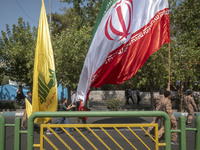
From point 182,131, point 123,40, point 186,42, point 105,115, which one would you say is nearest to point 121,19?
point 123,40

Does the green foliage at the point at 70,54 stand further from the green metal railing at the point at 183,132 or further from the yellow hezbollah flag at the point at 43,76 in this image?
the green metal railing at the point at 183,132

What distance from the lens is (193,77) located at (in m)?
15.4

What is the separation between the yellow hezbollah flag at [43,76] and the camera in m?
4.09

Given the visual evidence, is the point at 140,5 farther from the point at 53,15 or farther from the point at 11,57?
the point at 53,15

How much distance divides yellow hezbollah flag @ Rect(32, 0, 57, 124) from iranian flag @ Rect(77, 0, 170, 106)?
665 mm

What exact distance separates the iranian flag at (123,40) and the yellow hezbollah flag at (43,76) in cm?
67

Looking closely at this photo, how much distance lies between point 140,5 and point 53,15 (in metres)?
30.2

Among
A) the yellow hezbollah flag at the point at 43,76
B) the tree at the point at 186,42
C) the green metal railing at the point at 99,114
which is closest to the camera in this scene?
the green metal railing at the point at 99,114

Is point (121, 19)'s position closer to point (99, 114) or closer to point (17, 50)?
point (99, 114)

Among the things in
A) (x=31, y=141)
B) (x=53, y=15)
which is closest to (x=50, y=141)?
(x=31, y=141)

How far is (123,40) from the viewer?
4.78 meters

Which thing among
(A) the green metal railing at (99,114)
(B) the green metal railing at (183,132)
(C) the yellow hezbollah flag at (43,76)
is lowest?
(B) the green metal railing at (183,132)

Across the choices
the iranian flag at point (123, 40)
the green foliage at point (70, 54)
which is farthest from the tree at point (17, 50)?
the iranian flag at point (123, 40)

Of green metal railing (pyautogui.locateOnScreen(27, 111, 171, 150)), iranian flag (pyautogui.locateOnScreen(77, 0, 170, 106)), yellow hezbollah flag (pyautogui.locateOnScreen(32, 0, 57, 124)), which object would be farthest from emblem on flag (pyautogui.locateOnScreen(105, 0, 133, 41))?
green metal railing (pyautogui.locateOnScreen(27, 111, 171, 150))
